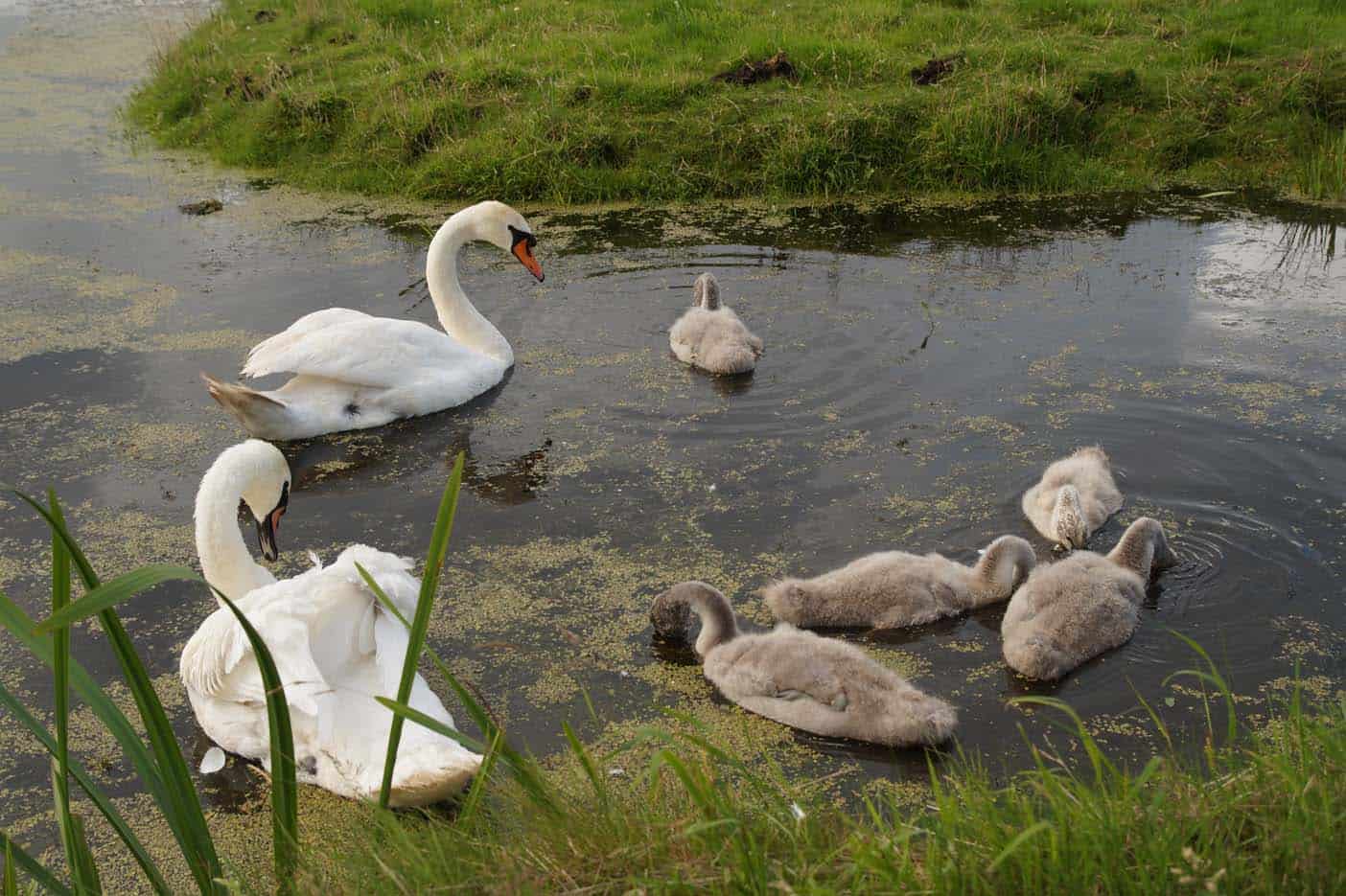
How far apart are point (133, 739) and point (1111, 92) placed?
10157mm

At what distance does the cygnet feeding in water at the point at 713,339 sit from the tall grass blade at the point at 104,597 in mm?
4585

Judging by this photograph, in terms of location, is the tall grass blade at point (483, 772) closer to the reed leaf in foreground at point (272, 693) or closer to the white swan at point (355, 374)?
the reed leaf in foreground at point (272, 693)

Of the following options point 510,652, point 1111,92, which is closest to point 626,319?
point 510,652

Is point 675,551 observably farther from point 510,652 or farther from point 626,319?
point 626,319

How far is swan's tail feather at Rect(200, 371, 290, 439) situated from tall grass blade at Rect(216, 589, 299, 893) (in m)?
3.61

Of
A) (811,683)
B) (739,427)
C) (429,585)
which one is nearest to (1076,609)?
(811,683)

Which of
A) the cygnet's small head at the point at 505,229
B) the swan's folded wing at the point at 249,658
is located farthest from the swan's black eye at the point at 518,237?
the swan's folded wing at the point at 249,658

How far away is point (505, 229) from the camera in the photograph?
7.60m

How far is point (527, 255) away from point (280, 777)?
541cm

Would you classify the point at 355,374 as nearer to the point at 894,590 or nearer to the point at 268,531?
the point at 268,531

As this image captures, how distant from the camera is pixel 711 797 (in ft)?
8.25

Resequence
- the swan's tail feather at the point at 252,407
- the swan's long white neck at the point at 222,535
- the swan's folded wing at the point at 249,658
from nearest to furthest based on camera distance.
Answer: the swan's folded wing at the point at 249,658 → the swan's long white neck at the point at 222,535 → the swan's tail feather at the point at 252,407

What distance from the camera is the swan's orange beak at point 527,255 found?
7.68 meters

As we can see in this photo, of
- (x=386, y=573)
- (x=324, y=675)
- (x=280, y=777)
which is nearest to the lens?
(x=280, y=777)
